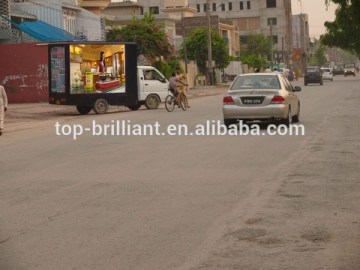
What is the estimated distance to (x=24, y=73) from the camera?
144ft

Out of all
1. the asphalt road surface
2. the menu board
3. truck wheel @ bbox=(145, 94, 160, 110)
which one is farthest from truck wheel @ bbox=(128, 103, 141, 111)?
the asphalt road surface

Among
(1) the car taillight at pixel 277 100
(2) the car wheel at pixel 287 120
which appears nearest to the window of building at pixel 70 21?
(2) the car wheel at pixel 287 120

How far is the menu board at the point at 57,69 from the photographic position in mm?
35656

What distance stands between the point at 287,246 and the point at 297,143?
10.9 meters

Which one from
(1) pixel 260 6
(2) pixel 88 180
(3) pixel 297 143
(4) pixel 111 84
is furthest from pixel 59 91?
(1) pixel 260 6

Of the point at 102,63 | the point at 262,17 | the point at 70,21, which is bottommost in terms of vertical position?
the point at 102,63

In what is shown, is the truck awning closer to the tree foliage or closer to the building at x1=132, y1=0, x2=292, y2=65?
the tree foliage

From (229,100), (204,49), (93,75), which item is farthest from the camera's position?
(204,49)

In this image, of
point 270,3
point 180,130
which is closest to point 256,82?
point 180,130

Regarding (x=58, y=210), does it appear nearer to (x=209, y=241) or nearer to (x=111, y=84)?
(x=209, y=241)

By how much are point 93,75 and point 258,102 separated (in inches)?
554

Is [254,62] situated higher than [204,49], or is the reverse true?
[204,49]

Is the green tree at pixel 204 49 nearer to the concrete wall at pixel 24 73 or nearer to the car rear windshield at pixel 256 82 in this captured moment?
the concrete wall at pixel 24 73

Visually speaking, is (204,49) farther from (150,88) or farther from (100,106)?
(100,106)
